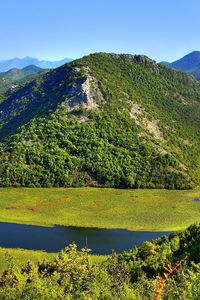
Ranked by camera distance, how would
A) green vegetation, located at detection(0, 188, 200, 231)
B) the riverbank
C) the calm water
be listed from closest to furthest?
the riverbank
the calm water
green vegetation, located at detection(0, 188, 200, 231)

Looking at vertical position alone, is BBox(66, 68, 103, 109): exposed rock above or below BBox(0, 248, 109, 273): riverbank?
above

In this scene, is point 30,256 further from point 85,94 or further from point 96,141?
point 85,94

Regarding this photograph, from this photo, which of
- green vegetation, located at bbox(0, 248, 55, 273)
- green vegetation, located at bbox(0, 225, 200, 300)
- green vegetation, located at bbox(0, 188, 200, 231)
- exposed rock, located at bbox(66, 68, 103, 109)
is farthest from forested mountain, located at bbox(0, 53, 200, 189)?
green vegetation, located at bbox(0, 225, 200, 300)

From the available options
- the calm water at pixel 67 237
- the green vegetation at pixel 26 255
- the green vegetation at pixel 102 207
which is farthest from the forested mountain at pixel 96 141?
the green vegetation at pixel 26 255

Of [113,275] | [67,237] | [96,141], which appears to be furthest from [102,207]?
[113,275]

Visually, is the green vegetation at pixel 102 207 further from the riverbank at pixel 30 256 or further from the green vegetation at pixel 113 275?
the green vegetation at pixel 113 275

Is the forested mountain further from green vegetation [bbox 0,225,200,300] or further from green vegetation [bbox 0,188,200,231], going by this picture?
green vegetation [bbox 0,225,200,300]
